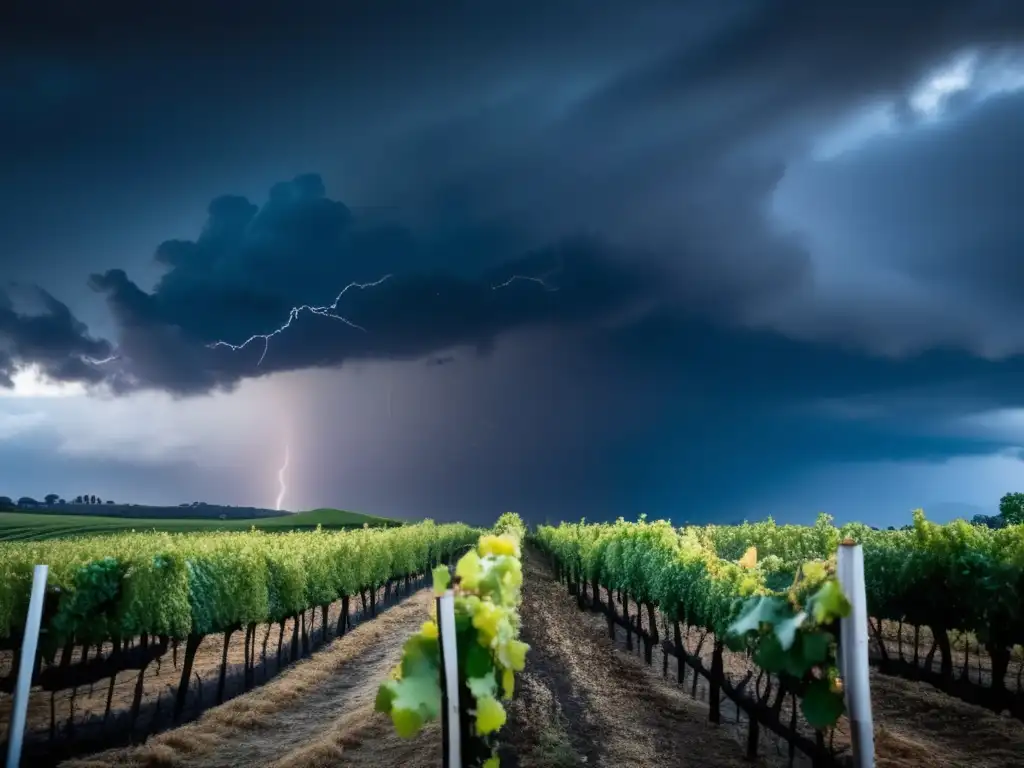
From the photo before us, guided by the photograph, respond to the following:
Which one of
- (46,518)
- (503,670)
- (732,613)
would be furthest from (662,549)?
(46,518)

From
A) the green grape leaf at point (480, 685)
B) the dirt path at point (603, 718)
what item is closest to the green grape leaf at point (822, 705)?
the green grape leaf at point (480, 685)

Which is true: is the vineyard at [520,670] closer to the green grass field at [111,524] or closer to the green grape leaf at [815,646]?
the green grape leaf at [815,646]

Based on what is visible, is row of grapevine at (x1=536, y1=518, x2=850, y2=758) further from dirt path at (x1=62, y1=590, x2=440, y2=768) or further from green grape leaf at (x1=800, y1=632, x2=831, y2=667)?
dirt path at (x1=62, y1=590, x2=440, y2=768)

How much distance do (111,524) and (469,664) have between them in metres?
85.3

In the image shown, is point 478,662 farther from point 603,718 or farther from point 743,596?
point 603,718

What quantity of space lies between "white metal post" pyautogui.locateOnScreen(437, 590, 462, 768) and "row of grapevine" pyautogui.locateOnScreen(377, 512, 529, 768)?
74 millimetres

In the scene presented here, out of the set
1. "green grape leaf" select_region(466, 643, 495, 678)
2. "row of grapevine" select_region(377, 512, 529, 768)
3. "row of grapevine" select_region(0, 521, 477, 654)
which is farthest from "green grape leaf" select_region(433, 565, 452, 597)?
"row of grapevine" select_region(0, 521, 477, 654)

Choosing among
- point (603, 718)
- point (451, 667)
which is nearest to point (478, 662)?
point (451, 667)

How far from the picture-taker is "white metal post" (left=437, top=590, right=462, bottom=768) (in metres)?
5.75

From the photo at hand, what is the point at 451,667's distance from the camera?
5.83 m

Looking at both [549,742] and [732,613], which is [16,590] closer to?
[549,742]

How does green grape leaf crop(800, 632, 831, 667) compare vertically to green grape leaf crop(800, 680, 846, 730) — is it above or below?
above

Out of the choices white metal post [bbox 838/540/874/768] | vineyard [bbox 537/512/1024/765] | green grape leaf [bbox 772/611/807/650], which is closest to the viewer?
white metal post [bbox 838/540/874/768]

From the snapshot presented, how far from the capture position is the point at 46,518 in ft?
273
